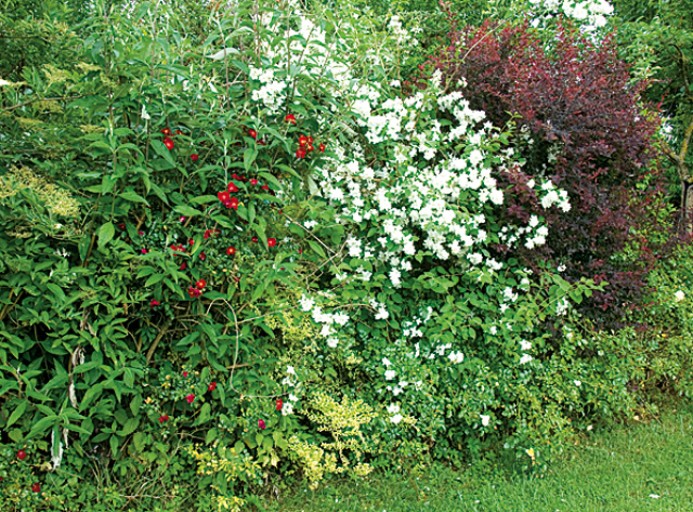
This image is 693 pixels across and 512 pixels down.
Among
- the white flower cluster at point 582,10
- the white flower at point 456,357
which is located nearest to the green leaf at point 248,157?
the white flower at point 456,357

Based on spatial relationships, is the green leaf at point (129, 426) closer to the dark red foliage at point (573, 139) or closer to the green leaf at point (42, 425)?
the green leaf at point (42, 425)

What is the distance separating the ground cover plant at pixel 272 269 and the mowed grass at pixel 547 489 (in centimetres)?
12

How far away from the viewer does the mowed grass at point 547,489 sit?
311 cm

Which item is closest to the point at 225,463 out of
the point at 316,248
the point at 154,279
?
the point at 154,279

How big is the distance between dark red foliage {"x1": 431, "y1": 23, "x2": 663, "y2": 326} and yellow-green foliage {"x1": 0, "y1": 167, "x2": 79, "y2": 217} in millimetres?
2293

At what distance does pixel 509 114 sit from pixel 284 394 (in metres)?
2.13

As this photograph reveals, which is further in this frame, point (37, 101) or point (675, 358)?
point (675, 358)

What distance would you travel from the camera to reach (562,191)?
3.54 meters

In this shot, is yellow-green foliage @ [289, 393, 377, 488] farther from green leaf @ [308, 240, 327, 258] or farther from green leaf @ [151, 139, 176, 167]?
green leaf @ [151, 139, 176, 167]

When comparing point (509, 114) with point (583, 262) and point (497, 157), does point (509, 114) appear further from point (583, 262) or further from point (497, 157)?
point (583, 262)

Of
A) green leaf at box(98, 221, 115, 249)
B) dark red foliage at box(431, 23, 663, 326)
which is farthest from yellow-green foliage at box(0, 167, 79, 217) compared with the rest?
dark red foliage at box(431, 23, 663, 326)

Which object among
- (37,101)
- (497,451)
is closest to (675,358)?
(497,451)

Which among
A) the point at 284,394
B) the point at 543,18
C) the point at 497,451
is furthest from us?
the point at 543,18

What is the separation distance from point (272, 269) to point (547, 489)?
1.83m
